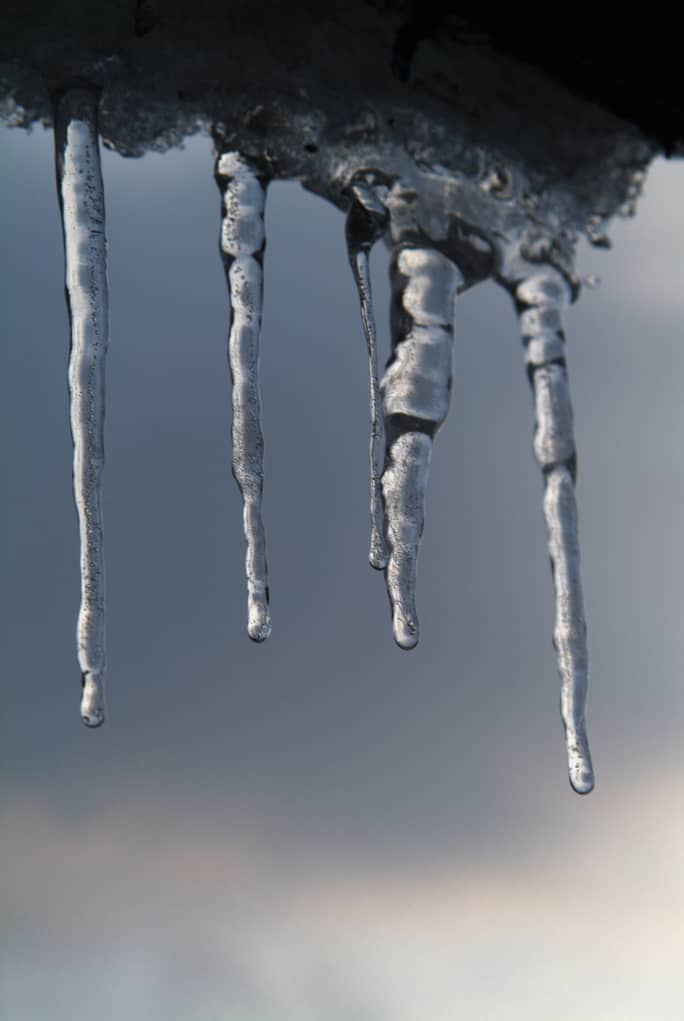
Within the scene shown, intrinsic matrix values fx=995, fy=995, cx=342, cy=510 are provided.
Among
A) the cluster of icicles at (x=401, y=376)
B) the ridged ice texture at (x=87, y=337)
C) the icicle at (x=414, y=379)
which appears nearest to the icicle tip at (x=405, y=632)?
the cluster of icicles at (x=401, y=376)

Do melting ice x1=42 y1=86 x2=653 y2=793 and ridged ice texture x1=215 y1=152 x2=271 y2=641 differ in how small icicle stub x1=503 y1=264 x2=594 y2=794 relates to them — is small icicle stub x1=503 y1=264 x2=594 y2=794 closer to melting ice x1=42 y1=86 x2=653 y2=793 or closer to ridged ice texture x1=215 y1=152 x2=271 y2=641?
melting ice x1=42 y1=86 x2=653 y2=793

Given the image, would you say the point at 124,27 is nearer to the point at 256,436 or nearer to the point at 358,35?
the point at 358,35

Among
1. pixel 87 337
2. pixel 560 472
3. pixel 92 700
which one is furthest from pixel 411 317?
pixel 92 700

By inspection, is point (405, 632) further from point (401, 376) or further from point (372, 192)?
point (372, 192)

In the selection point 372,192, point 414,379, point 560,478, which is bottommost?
point 560,478

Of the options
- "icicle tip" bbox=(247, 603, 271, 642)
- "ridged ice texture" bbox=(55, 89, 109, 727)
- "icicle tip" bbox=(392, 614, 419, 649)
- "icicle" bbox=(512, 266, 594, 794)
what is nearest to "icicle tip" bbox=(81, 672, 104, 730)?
"ridged ice texture" bbox=(55, 89, 109, 727)

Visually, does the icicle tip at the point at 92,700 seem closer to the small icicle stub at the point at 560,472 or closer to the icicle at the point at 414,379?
the icicle at the point at 414,379
